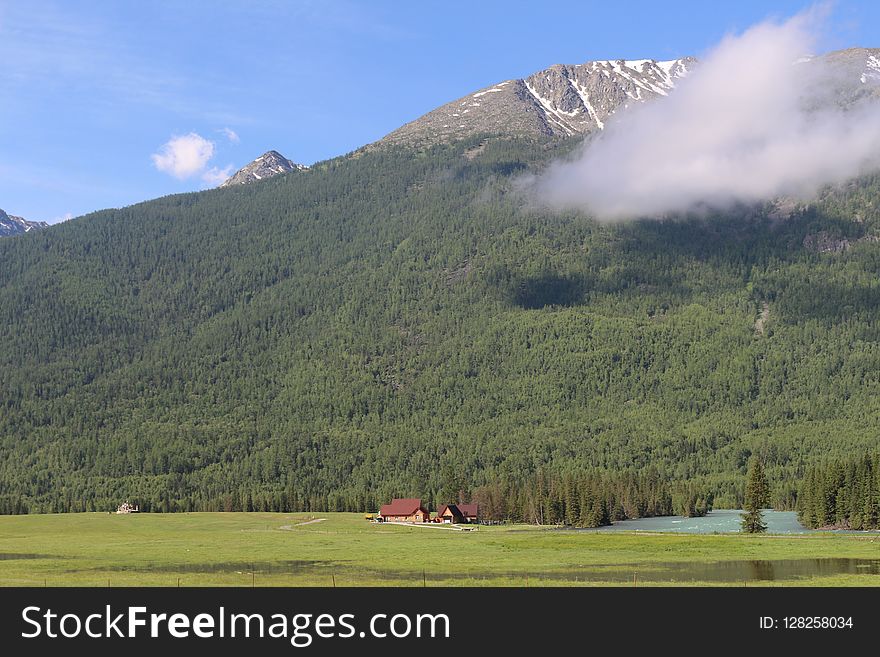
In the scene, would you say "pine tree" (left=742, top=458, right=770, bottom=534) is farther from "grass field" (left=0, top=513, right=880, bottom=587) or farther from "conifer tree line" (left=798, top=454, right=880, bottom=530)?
"grass field" (left=0, top=513, right=880, bottom=587)

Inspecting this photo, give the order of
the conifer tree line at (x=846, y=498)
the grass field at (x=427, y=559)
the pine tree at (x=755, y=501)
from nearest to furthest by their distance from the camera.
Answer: the grass field at (x=427, y=559)
the pine tree at (x=755, y=501)
the conifer tree line at (x=846, y=498)

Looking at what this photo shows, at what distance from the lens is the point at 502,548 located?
137 m

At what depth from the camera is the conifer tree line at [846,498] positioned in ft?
573

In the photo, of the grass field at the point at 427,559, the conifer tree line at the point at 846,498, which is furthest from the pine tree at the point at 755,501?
the grass field at the point at 427,559

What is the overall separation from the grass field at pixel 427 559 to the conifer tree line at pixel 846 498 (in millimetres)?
18947

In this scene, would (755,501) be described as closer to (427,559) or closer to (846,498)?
(846,498)

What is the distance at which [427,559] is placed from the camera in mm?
118438

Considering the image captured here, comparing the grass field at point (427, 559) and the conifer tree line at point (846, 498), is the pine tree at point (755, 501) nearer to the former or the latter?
the conifer tree line at point (846, 498)

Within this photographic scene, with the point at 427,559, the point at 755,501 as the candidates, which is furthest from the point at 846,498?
the point at 427,559
